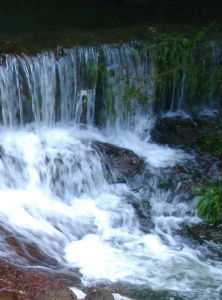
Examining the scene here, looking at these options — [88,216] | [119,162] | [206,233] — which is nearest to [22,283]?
[88,216]

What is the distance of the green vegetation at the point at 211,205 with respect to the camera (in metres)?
7.01

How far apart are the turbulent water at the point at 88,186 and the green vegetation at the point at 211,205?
0.48 feet

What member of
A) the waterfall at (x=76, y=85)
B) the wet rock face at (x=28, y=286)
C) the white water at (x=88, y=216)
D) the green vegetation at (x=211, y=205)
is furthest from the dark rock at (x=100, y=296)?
the waterfall at (x=76, y=85)

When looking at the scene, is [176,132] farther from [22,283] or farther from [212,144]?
[22,283]

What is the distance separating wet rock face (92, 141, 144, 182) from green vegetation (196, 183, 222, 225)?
112 centimetres

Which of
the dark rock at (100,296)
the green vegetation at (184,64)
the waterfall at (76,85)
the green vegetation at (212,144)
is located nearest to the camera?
the dark rock at (100,296)

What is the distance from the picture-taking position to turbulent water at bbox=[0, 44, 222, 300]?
5.73m

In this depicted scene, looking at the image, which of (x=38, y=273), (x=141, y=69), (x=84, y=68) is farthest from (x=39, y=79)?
(x=38, y=273)

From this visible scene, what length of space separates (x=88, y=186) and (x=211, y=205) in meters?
1.78

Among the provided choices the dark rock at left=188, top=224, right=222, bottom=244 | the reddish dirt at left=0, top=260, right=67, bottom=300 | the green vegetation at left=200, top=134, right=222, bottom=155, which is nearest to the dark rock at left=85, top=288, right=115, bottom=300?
the reddish dirt at left=0, top=260, right=67, bottom=300

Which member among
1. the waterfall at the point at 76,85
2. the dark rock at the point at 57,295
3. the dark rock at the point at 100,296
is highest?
the waterfall at the point at 76,85

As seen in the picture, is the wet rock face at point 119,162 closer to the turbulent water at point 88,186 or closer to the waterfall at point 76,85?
the turbulent water at point 88,186

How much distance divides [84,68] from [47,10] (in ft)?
10.6

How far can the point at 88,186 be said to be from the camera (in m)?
7.58
